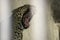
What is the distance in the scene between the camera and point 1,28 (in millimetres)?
776

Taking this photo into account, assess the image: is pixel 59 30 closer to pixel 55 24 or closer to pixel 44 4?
pixel 55 24

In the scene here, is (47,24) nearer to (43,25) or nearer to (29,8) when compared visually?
(43,25)

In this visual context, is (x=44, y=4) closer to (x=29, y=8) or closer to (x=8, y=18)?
(x=29, y=8)

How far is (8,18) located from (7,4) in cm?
9

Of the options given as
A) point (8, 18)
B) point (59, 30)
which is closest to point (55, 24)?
point (59, 30)

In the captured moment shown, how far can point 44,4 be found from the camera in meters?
0.76

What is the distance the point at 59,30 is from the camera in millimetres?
733

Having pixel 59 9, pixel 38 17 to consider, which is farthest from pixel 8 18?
pixel 59 9

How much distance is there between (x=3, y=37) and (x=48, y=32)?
0.86 feet

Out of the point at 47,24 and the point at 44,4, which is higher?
the point at 44,4

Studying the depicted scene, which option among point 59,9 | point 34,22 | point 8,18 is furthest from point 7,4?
point 59,9

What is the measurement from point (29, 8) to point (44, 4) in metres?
0.09

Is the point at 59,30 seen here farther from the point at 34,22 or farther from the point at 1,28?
the point at 1,28

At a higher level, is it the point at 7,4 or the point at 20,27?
the point at 7,4
